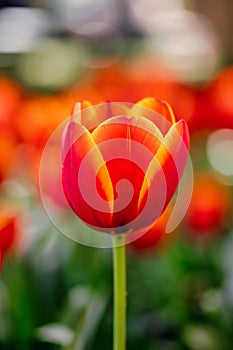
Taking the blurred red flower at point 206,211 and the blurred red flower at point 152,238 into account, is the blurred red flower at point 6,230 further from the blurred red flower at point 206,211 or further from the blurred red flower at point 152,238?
the blurred red flower at point 206,211

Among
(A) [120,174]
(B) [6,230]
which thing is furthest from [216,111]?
(A) [120,174]

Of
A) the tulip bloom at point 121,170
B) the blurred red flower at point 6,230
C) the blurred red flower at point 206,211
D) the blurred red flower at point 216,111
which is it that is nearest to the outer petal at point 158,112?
the tulip bloom at point 121,170

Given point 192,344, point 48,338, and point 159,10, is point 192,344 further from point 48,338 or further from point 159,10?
point 159,10

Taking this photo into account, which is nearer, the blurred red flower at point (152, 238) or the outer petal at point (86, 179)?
the outer petal at point (86, 179)

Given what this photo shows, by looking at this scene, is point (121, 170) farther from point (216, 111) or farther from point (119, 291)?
point (216, 111)

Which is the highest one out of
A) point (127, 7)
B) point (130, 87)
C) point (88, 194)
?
point (127, 7)

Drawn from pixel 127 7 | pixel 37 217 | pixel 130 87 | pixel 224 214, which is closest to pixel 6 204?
pixel 37 217

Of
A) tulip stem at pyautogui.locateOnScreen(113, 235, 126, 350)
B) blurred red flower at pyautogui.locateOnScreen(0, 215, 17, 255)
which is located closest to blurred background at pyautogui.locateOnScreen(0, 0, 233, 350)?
blurred red flower at pyautogui.locateOnScreen(0, 215, 17, 255)
